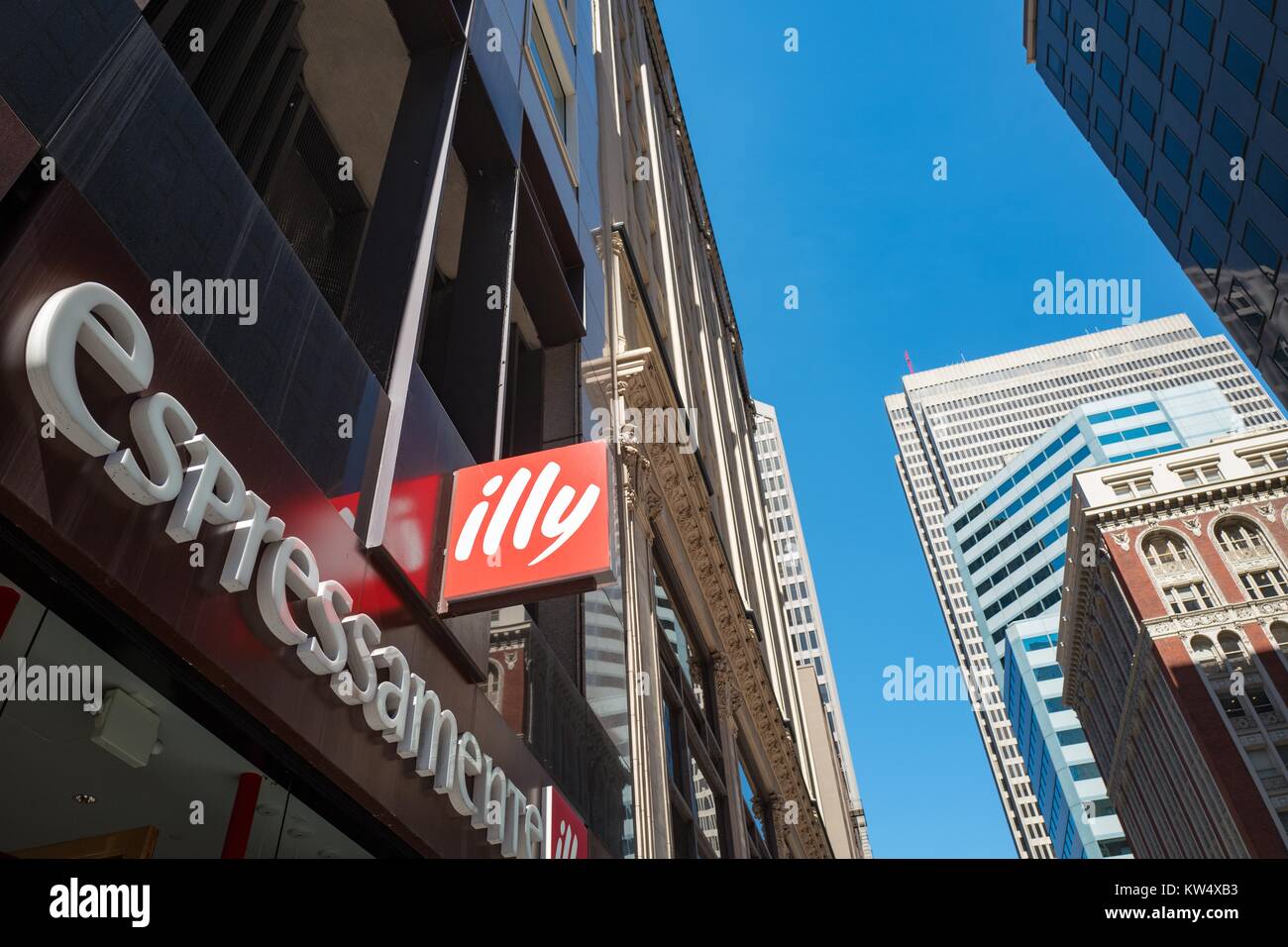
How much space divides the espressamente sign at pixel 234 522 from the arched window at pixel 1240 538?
265 feet

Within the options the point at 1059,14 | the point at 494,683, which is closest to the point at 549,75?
the point at 494,683

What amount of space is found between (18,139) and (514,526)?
4.39 metres

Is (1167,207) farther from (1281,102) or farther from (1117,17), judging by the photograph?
(1281,102)

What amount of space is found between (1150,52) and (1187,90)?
326 centimetres

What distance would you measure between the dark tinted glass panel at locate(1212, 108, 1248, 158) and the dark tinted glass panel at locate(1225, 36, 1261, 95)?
2030 mm

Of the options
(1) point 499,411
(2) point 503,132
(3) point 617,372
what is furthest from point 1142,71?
(1) point 499,411

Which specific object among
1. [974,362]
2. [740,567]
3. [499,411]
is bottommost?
[499,411]

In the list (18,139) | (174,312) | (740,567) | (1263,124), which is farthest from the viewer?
(1263,124)

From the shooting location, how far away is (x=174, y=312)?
4789mm

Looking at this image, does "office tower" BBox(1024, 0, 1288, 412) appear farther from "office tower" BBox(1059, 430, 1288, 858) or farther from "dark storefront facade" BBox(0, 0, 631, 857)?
"dark storefront facade" BBox(0, 0, 631, 857)

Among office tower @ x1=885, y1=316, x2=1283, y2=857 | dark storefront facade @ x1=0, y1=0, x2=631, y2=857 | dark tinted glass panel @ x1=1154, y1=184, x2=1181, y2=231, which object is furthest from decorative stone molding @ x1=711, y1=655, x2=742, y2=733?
office tower @ x1=885, y1=316, x2=1283, y2=857

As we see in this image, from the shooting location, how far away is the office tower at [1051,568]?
350 ft

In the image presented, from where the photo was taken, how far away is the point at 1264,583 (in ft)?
226
